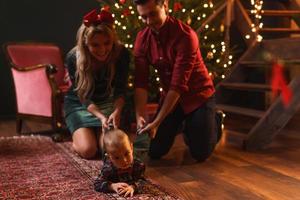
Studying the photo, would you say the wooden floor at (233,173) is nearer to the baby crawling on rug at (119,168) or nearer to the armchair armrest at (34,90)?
the baby crawling on rug at (119,168)

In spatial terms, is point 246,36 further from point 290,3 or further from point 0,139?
point 0,139

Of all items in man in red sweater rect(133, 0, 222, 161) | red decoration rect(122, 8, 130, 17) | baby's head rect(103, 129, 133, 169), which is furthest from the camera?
red decoration rect(122, 8, 130, 17)

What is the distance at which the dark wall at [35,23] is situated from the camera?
433cm

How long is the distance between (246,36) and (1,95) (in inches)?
103

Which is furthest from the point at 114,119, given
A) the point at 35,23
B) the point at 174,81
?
the point at 35,23

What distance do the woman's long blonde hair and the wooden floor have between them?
574 mm

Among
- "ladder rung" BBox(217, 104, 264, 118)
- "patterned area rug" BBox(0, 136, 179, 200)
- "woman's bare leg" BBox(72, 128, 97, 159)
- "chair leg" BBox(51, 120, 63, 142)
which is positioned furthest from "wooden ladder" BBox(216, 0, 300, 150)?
"chair leg" BBox(51, 120, 63, 142)

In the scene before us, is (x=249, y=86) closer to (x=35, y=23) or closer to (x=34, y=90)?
(x=34, y=90)

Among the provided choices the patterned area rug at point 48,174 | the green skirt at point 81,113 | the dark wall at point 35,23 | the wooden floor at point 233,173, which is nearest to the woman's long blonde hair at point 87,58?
the green skirt at point 81,113

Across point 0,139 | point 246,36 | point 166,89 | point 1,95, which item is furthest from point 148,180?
point 1,95

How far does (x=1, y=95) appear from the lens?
4.39 metres

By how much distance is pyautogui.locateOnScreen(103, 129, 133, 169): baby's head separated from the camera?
5.43ft

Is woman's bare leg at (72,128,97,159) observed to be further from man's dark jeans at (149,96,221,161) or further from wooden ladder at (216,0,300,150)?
wooden ladder at (216,0,300,150)

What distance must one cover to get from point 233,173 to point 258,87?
113 centimetres
